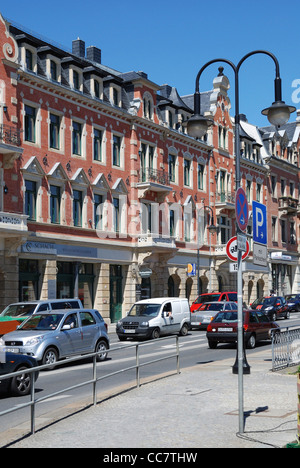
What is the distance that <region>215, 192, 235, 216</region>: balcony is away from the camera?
5178 cm

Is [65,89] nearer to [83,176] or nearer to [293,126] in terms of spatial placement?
[83,176]

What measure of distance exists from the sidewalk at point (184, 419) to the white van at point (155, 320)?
12401 mm

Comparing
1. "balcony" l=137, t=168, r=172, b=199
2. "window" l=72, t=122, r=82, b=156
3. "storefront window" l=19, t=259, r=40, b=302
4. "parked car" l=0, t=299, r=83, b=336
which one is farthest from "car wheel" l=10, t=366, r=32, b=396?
"balcony" l=137, t=168, r=172, b=199

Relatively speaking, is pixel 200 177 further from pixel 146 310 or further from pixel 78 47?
pixel 146 310

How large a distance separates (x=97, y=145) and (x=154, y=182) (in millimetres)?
5612

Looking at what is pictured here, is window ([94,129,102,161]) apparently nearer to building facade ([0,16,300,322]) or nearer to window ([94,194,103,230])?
building facade ([0,16,300,322])

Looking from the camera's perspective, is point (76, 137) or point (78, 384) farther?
→ point (76, 137)

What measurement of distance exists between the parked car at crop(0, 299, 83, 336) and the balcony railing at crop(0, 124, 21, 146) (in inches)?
376

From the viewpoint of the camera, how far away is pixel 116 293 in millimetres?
40344

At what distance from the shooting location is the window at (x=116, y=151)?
40375 millimetres

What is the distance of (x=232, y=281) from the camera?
2114 inches

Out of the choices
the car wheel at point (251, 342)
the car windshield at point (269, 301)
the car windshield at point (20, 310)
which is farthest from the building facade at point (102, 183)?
the car wheel at point (251, 342)

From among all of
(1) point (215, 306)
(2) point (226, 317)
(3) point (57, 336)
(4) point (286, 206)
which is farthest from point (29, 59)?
(4) point (286, 206)
